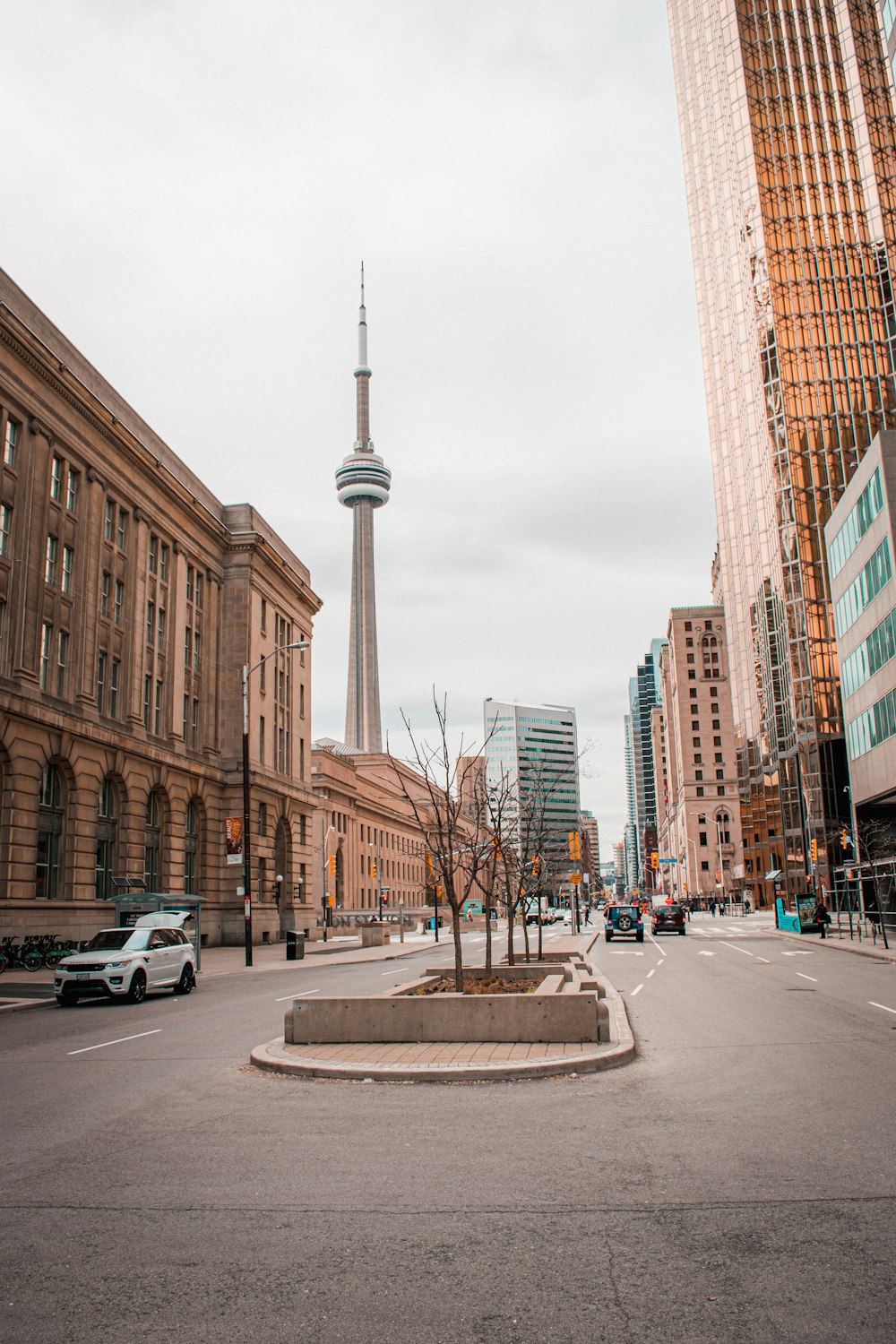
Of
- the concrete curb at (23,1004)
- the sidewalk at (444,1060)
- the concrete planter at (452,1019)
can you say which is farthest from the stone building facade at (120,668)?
the sidewalk at (444,1060)

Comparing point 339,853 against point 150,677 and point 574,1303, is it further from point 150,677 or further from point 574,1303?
point 574,1303

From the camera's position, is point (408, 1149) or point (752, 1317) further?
point (408, 1149)

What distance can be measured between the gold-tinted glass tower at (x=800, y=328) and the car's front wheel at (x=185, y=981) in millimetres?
73742

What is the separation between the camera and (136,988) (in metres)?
22.9

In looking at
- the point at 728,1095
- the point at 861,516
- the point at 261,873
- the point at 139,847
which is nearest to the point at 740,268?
the point at 861,516

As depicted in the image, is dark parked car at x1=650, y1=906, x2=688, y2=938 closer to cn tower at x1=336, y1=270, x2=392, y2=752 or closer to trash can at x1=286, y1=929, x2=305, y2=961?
trash can at x1=286, y1=929, x2=305, y2=961

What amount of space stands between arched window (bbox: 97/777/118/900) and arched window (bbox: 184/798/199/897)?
742 cm

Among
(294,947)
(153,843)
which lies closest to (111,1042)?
(294,947)

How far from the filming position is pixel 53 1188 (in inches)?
284

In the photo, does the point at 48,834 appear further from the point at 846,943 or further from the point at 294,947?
the point at 846,943

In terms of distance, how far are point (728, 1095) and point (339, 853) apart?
302 feet

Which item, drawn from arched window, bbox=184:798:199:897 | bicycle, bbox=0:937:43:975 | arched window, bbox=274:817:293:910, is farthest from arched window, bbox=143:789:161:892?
arched window, bbox=274:817:293:910

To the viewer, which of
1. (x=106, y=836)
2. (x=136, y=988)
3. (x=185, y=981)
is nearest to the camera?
(x=136, y=988)

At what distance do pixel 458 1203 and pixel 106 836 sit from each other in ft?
129
